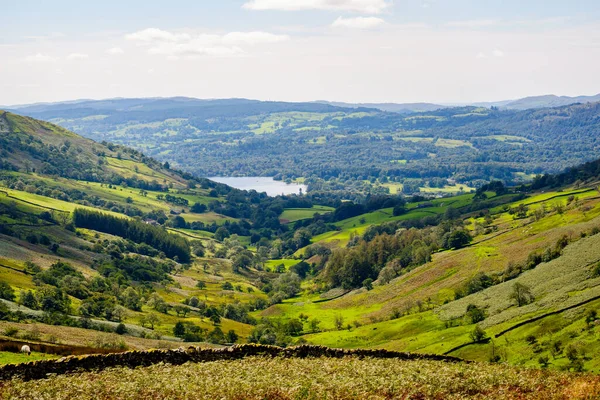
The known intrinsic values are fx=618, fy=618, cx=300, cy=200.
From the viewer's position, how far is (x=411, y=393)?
32469 mm

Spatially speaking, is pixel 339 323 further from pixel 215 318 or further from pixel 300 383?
pixel 300 383

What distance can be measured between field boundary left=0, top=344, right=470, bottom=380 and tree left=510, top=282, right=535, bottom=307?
4870 centimetres

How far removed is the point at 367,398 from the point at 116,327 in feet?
262

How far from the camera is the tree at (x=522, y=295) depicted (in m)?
90.2

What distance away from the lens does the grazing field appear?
102 ft

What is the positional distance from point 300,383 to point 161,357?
364 inches

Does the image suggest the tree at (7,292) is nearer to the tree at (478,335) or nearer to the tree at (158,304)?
the tree at (158,304)

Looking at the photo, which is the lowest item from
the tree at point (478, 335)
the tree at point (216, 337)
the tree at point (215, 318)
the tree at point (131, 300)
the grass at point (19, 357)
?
the tree at point (215, 318)

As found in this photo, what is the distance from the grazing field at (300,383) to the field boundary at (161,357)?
883 millimetres

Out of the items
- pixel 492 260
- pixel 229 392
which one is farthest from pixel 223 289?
pixel 229 392

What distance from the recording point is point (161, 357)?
37.3 m

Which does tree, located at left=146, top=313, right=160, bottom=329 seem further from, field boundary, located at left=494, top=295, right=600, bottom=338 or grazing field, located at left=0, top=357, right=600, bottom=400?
grazing field, located at left=0, top=357, right=600, bottom=400

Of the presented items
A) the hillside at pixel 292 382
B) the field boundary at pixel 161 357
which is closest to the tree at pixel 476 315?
the field boundary at pixel 161 357

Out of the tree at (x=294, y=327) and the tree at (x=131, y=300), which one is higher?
the tree at (x=131, y=300)
